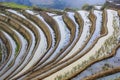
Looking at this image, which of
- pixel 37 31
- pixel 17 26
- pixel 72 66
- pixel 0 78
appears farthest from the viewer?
pixel 17 26

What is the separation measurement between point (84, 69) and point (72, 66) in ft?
5.13

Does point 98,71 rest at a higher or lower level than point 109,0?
lower

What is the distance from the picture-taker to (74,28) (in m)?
24.7

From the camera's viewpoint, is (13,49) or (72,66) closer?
(72,66)

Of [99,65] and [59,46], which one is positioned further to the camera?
[59,46]

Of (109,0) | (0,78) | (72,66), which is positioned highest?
(109,0)

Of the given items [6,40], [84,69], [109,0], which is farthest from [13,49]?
[109,0]

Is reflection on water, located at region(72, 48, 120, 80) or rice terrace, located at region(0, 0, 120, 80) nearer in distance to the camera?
reflection on water, located at region(72, 48, 120, 80)

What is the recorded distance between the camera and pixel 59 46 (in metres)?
20.7

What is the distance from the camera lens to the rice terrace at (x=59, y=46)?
1325 cm

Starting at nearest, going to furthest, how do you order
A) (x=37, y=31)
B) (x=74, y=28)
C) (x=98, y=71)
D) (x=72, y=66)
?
1. (x=98, y=71)
2. (x=72, y=66)
3. (x=74, y=28)
4. (x=37, y=31)

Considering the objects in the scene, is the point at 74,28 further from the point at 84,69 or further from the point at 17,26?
the point at 84,69

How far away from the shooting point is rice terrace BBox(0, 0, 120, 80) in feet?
43.5

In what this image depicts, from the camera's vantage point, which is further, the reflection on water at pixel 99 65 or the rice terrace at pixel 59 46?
the rice terrace at pixel 59 46
